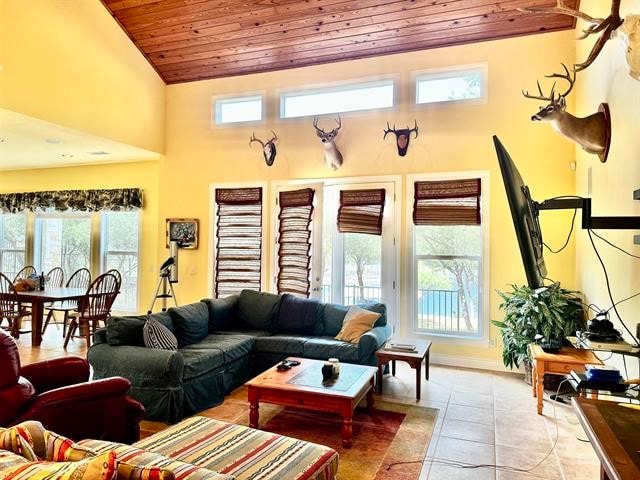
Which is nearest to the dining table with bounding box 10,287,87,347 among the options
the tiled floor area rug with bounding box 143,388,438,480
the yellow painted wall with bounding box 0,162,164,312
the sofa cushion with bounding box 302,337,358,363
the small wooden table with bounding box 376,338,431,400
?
the yellow painted wall with bounding box 0,162,164,312

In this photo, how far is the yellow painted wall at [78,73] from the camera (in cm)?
467

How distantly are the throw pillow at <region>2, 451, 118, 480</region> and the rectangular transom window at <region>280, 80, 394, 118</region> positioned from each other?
5314 millimetres

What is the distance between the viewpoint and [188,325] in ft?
14.2

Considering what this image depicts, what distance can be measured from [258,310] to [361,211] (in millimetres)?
1881

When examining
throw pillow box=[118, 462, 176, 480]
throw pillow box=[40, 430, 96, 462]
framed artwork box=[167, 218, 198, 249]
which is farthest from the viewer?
framed artwork box=[167, 218, 198, 249]

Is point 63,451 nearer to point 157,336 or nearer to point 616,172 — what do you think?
point 157,336

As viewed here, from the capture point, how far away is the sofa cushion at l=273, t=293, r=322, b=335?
4926 millimetres

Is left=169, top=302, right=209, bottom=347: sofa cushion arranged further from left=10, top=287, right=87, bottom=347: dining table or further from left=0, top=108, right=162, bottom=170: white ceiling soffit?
left=0, top=108, right=162, bottom=170: white ceiling soffit

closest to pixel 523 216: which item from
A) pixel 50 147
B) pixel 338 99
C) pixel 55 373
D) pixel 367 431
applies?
pixel 367 431

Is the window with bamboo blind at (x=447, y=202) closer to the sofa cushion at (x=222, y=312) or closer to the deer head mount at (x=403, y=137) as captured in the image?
the deer head mount at (x=403, y=137)

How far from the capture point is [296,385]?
3219mm

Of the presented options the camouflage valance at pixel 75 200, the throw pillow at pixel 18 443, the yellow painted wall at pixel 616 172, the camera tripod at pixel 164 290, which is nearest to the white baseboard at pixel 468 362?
the yellow painted wall at pixel 616 172

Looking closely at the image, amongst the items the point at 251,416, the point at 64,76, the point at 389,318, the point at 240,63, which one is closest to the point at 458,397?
the point at 389,318

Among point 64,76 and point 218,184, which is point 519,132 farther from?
point 64,76
